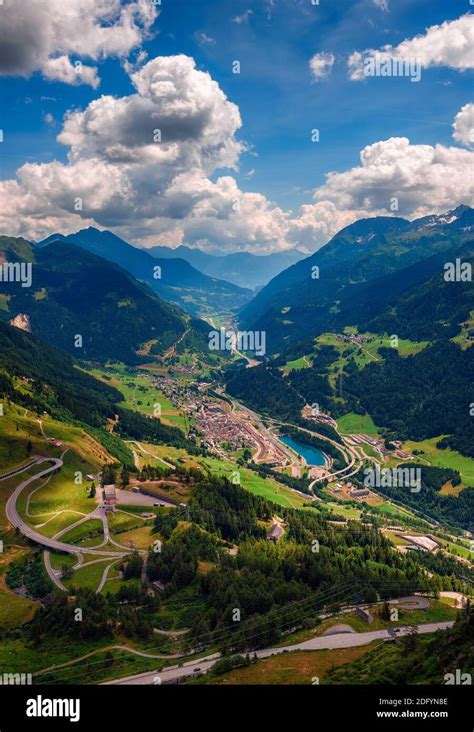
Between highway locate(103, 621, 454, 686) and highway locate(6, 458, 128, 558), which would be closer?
highway locate(103, 621, 454, 686)

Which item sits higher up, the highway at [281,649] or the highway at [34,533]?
the highway at [34,533]

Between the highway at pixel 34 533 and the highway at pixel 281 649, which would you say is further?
the highway at pixel 34 533

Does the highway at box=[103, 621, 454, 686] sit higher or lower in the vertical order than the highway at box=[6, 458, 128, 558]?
lower

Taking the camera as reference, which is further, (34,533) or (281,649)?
(34,533)

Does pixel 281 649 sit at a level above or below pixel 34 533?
below
